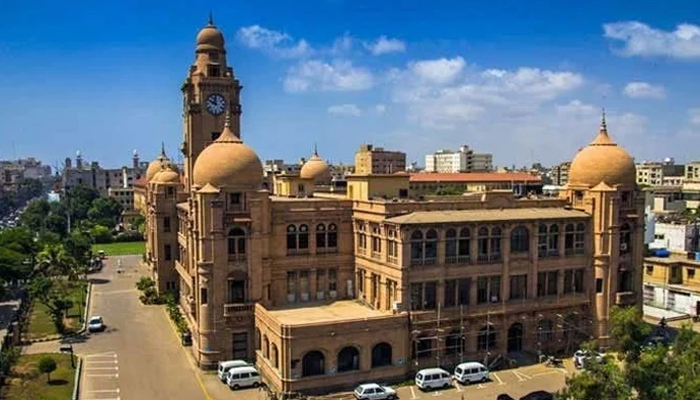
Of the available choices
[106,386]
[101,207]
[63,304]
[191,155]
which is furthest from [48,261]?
[101,207]

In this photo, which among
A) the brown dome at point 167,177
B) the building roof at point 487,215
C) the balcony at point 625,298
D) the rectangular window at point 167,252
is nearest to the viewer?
the building roof at point 487,215

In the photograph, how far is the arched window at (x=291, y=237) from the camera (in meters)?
49.2

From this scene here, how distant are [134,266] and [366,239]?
57.2 m

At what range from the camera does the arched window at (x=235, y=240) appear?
4697 centimetres

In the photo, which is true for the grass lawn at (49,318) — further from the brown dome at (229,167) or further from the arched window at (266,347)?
the arched window at (266,347)

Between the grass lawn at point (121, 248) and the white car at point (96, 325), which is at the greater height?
the white car at point (96, 325)

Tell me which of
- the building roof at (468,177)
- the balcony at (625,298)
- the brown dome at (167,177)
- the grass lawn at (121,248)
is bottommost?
the grass lawn at (121,248)

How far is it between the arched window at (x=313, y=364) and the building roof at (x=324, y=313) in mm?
2133

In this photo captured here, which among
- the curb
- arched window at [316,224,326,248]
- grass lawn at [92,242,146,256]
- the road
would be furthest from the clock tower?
grass lawn at [92,242,146,256]

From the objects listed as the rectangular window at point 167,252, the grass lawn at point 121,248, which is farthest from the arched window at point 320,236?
the grass lawn at point 121,248

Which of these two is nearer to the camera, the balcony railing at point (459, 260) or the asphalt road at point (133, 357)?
the asphalt road at point (133, 357)

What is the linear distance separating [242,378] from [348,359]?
7.17 m

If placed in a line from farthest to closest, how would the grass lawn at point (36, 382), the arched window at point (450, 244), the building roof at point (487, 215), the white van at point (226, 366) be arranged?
1. the arched window at point (450, 244)
2. the building roof at point (487, 215)
3. the white van at point (226, 366)
4. the grass lawn at point (36, 382)

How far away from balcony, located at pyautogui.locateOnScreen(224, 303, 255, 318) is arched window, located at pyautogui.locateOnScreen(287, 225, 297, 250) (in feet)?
18.1
